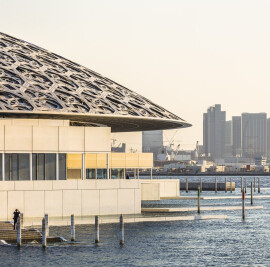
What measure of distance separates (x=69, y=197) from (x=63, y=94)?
10.4 metres

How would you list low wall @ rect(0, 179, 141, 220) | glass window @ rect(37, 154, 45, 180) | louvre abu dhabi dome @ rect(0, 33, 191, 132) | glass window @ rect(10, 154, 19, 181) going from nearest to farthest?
low wall @ rect(0, 179, 141, 220), glass window @ rect(10, 154, 19, 181), glass window @ rect(37, 154, 45, 180), louvre abu dhabi dome @ rect(0, 33, 191, 132)

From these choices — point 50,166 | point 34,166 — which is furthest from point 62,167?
point 34,166

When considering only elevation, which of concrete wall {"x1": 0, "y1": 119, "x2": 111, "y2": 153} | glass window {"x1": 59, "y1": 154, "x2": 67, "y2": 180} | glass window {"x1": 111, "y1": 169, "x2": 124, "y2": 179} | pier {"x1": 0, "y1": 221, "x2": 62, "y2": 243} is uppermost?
concrete wall {"x1": 0, "y1": 119, "x2": 111, "y2": 153}

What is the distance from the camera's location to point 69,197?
75.2m

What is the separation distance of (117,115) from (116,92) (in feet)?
29.0

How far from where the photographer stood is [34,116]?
7844 centimetres

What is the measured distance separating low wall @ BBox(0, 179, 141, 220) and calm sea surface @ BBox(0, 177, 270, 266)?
5.82 m

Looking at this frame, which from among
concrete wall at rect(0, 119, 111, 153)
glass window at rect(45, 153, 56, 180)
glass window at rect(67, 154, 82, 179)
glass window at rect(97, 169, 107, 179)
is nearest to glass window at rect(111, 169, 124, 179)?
glass window at rect(97, 169, 107, 179)

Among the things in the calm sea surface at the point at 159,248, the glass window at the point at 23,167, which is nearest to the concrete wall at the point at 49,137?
the glass window at the point at 23,167

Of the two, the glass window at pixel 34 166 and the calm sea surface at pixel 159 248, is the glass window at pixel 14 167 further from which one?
the calm sea surface at pixel 159 248

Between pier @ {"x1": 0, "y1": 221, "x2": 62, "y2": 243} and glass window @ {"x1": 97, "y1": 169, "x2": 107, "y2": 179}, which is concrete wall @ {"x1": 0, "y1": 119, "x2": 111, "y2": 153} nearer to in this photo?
glass window @ {"x1": 97, "y1": 169, "x2": 107, "y2": 179}

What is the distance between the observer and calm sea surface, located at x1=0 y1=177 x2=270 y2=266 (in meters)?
53.2

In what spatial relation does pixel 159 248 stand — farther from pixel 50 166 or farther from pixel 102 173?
pixel 102 173

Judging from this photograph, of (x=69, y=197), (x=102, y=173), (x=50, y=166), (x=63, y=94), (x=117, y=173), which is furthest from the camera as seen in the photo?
(x=117, y=173)
